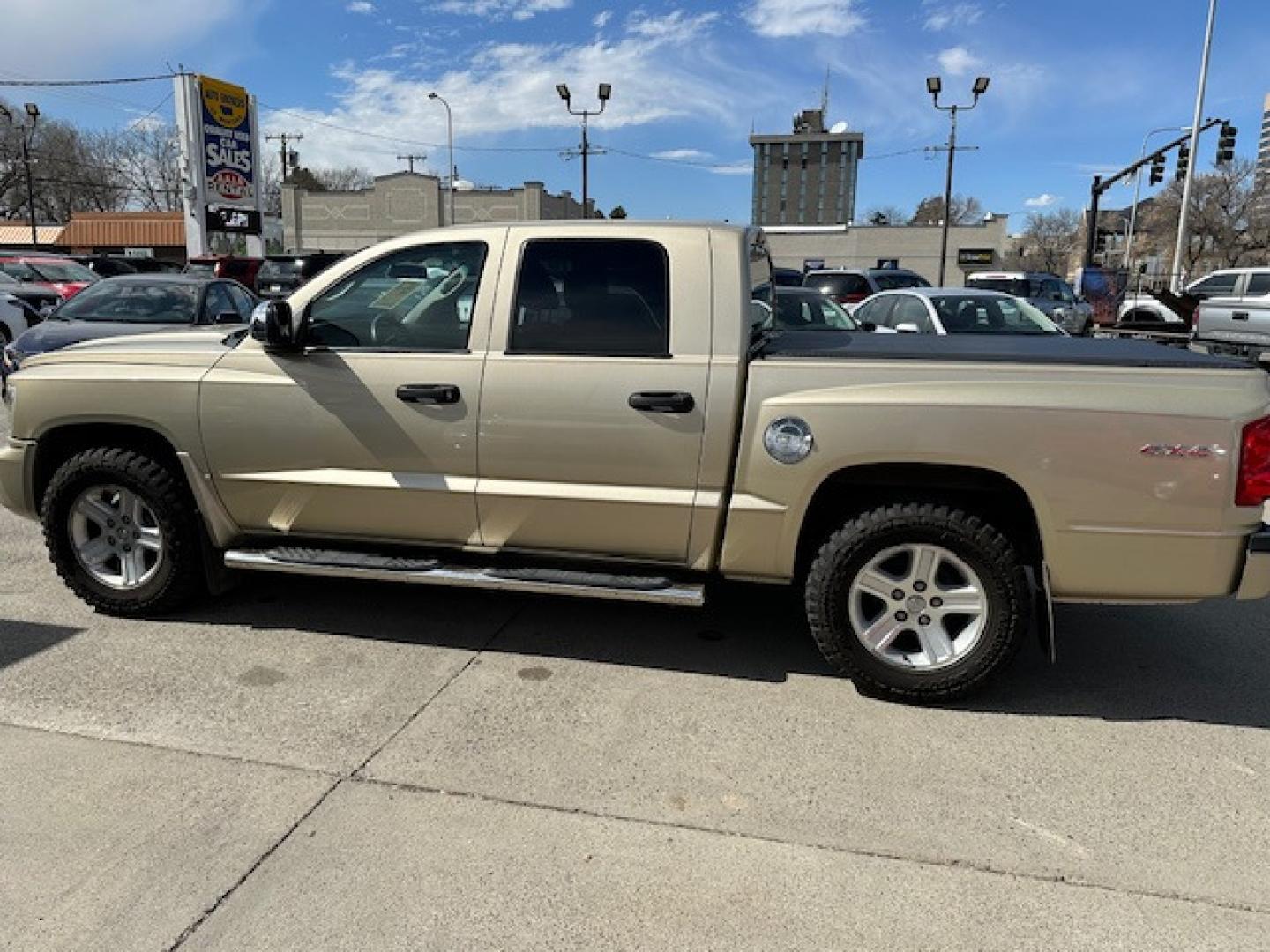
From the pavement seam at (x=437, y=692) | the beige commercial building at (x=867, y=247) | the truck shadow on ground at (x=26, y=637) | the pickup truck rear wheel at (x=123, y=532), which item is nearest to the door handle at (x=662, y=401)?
the pavement seam at (x=437, y=692)

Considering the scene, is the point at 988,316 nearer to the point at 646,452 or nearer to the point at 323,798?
the point at 646,452

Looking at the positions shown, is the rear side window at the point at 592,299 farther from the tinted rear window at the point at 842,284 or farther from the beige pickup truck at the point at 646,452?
the tinted rear window at the point at 842,284

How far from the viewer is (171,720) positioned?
3455mm

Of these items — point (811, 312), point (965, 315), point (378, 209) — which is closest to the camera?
point (965, 315)

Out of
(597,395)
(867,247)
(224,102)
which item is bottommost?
(597,395)

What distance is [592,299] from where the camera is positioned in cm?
380

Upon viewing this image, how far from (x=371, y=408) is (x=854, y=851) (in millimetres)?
2621

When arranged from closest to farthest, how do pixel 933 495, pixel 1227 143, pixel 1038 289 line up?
1. pixel 933 495
2. pixel 1038 289
3. pixel 1227 143

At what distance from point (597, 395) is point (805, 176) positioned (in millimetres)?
121421

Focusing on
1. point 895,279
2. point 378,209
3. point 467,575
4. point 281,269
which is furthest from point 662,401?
point 378,209

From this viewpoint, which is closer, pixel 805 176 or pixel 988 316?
pixel 988 316

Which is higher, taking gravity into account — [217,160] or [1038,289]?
[217,160]

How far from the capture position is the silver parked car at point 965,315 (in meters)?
10.2

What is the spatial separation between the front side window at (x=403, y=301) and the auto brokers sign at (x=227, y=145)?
27009 millimetres
